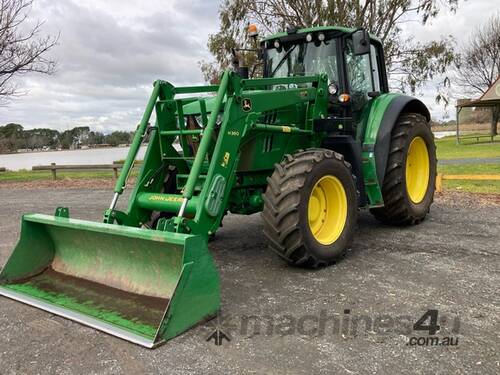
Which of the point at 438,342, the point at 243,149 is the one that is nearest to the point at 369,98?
the point at 243,149

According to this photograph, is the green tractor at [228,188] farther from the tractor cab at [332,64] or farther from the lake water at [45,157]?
the lake water at [45,157]

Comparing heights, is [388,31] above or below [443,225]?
above

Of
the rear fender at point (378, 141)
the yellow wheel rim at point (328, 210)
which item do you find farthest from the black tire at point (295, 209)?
the rear fender at point (378, 141)

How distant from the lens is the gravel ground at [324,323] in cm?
286

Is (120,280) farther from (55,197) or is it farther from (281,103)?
(55,197)

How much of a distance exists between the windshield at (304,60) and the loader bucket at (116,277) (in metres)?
3.24

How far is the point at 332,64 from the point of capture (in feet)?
18.8

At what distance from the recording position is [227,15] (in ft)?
70.9

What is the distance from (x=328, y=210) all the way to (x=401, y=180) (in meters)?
1.52

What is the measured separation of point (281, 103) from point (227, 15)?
1819 cm

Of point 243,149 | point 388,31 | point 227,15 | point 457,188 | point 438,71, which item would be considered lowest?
point 457,188

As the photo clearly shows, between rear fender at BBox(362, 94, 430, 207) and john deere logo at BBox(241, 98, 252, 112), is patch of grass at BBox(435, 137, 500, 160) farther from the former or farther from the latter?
john deere logo at BBox(241, 98, 252, 112)

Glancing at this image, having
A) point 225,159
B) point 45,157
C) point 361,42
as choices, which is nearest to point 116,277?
point 225,159

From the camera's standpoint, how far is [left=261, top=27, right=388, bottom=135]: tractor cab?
5680 millimetres
